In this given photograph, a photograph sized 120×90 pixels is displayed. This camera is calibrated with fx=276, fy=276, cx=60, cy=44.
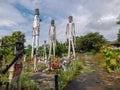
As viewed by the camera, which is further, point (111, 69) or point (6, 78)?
point (111, 69)

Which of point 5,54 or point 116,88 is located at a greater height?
point 5,54

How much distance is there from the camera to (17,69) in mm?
7738

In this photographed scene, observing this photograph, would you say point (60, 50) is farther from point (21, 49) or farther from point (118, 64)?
point (21, 49)

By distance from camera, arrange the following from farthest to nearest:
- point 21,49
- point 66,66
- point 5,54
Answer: point 66,66
point 5,54
point 21,49

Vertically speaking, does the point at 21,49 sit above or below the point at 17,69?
above

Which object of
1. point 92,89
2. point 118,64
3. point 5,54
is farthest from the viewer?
point 118,64

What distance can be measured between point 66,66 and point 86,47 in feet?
175

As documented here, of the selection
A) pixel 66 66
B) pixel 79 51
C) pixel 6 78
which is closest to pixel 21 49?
pixel 6 78

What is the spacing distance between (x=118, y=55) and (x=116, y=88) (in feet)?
29.4

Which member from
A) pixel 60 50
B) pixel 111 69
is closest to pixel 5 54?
pixel 111 69

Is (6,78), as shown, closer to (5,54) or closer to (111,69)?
(5,54)

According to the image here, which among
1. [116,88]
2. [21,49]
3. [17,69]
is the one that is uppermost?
[21,49]

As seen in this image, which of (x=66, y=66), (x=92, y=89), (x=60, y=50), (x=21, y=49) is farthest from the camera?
(x=60, y=50)

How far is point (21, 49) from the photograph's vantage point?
7.66m
